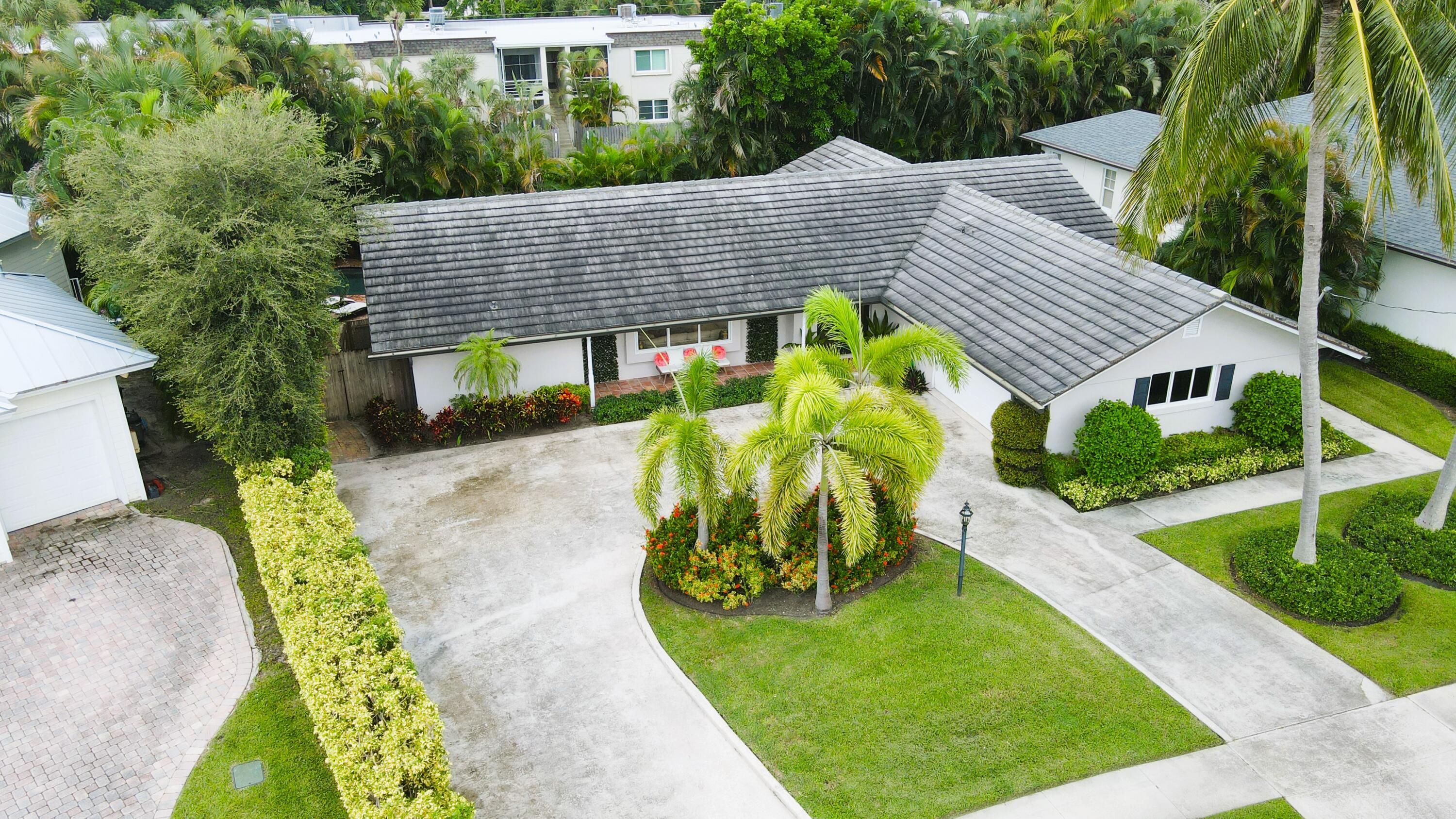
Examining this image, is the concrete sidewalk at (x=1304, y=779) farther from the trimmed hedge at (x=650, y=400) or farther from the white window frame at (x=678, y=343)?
the white window frame at (x=678, y=343)

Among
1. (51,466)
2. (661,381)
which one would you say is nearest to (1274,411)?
(661,381)

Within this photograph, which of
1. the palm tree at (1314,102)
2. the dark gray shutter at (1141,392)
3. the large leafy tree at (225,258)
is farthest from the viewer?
the dark gray shutter at (1141,392)

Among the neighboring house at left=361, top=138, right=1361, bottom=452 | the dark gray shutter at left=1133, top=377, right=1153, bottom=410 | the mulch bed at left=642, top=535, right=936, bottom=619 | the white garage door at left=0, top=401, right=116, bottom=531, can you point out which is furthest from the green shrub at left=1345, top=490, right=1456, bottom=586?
the white garage door at left=0, top=401, right=116, bottom=531

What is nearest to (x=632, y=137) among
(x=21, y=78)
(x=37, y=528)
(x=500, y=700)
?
(x=21, y=78)

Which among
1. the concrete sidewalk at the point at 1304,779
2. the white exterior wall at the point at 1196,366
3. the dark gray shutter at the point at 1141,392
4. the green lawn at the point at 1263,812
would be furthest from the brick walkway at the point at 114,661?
the dark gray shutter at the point at 1141,392

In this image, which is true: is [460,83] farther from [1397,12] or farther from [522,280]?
[1397,12]
